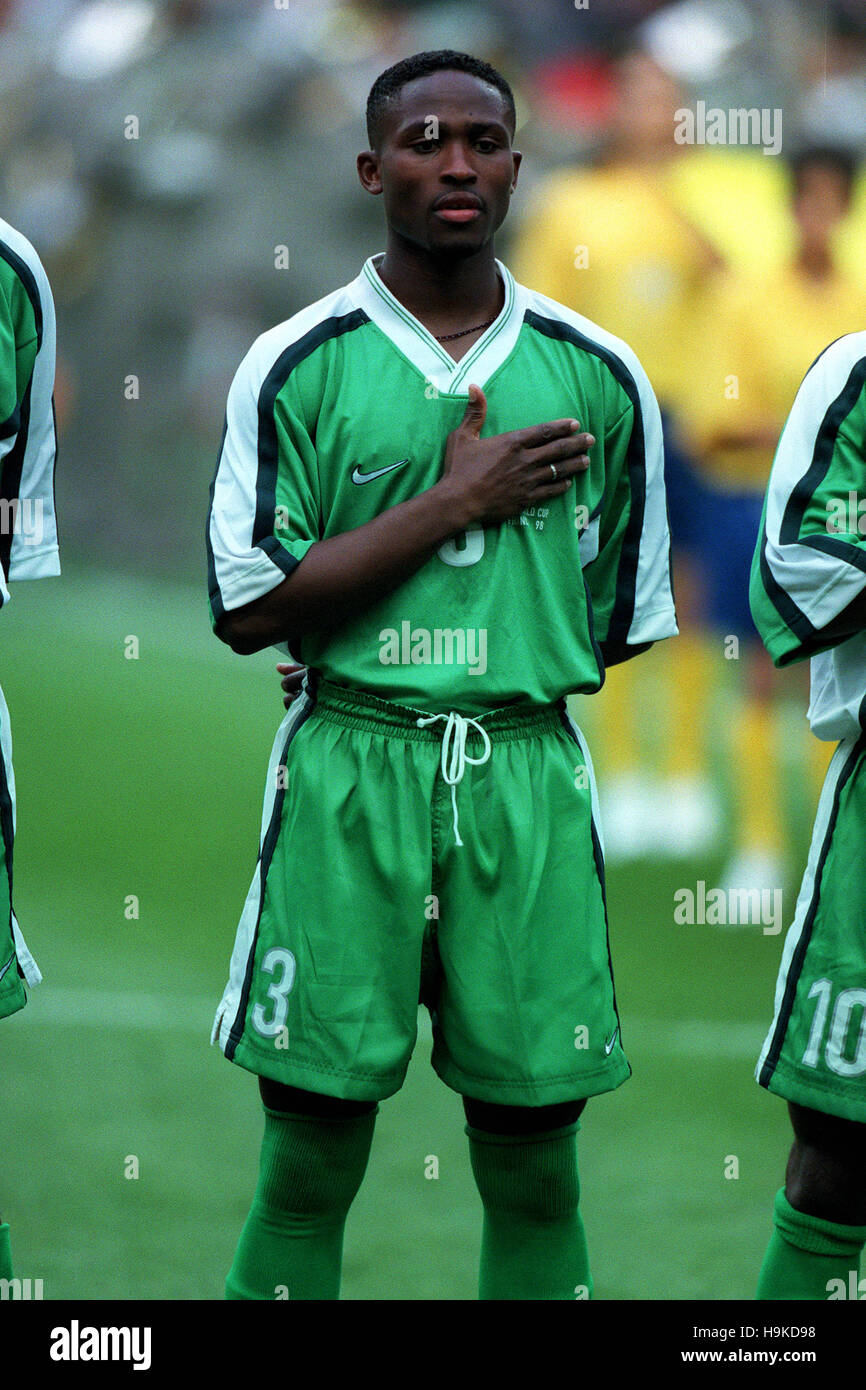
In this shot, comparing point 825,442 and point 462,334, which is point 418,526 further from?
point 825,442

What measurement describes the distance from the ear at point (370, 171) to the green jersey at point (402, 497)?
0.11 meters

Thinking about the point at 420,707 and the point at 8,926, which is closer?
the point at 420,707

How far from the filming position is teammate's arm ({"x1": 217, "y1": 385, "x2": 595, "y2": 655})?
86.8 inches

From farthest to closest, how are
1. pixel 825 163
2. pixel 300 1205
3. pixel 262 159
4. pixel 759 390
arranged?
pixel 262 159, pixel 825 163, pixel 759 390, pixel 300 1205

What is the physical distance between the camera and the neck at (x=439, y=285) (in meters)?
2.31

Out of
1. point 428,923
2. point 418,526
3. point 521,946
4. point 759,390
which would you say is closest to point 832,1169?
point 521,946

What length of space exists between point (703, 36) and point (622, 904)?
232 inches

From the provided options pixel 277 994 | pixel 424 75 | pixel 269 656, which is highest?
pixel 424 75

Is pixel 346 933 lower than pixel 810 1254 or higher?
higher

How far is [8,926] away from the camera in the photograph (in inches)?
92.9

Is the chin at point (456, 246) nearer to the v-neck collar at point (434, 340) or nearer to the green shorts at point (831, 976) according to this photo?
the v-neck collar at point (434, 340)

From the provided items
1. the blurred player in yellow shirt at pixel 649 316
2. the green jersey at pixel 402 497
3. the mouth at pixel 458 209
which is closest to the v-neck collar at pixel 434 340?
the green jersey at pixel 402 497

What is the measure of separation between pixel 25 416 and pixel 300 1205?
1.05 meters

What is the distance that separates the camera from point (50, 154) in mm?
10617
